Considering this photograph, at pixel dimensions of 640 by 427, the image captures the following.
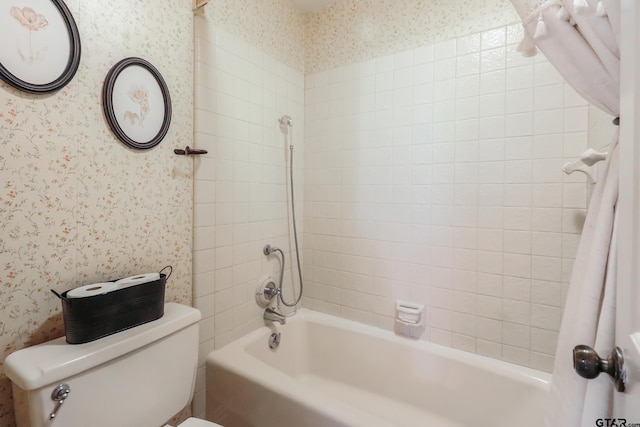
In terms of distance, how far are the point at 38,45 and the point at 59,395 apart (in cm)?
103

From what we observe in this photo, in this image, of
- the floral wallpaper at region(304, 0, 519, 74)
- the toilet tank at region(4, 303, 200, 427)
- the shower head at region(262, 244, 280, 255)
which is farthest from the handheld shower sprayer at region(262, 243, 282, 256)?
the floral wallpaper at region(304, 0, 519, 74)

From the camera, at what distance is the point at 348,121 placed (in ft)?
6.22

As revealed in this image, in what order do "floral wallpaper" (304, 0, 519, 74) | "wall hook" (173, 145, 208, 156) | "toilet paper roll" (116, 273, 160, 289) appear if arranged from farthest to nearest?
"floral wallpaper" (304, 0, 519, 74), "wall hook" (173, 145, 208, 156), "toilet paper roll" (116, 273, 160, 289)

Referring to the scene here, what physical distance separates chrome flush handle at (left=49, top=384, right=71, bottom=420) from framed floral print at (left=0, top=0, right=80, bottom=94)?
87cm

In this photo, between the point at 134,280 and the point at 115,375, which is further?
the point at 134,280

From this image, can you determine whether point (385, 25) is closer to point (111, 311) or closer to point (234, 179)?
point (234, 179)

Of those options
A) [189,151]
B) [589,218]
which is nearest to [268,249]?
[189,151]

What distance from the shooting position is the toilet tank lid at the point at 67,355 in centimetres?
78

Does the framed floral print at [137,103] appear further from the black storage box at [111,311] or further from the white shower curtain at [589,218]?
the white shower curtain at [589,218]

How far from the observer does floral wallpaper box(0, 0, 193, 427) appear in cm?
90

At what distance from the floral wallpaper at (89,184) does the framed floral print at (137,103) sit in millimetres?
33

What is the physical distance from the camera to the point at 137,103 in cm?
119

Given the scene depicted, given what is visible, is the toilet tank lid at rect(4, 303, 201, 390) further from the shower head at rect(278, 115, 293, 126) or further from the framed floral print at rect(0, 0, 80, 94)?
the shower head at rect(278, 115, 293, 126)

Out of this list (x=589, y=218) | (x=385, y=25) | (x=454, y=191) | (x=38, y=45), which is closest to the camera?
(x=589, y=218)
